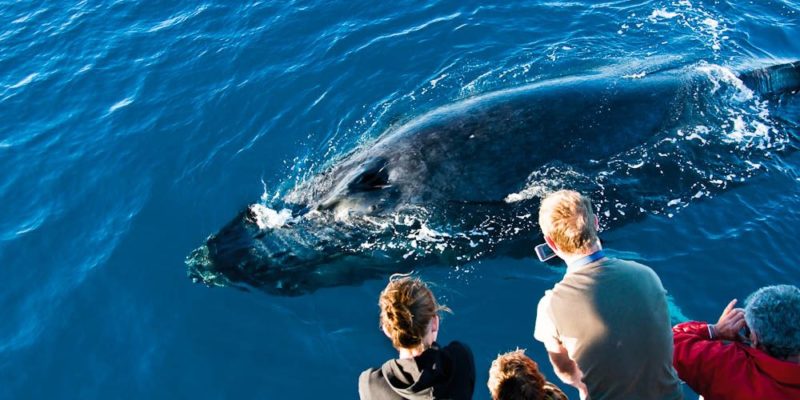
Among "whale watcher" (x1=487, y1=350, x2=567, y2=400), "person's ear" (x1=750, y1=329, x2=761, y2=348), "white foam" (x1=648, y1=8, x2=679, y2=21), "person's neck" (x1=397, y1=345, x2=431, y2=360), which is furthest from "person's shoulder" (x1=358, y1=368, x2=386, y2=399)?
"white foam" (x1=648, y1=8, x2=679, y2=21)

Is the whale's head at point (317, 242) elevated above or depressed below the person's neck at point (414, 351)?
below

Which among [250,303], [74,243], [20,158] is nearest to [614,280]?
[250,303]

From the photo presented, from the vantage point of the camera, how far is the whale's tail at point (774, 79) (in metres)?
11.5

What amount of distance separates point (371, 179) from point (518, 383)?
5090mm

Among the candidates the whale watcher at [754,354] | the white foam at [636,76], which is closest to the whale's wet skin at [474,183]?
the white foam at [636,76]

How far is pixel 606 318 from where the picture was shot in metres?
4.78

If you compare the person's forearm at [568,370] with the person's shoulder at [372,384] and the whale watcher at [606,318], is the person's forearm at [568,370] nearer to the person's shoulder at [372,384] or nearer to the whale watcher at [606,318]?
the whale watcher at [606,318]

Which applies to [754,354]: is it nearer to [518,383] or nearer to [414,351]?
[518,383]

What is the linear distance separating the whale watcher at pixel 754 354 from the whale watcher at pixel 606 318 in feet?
0.84

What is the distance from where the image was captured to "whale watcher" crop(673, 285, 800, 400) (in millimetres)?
4504

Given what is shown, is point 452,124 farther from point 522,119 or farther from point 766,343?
point 766,343

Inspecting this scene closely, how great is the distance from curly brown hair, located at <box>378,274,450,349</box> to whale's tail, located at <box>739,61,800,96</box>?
30.9ft

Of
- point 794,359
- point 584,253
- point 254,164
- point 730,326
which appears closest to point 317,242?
point 254,164

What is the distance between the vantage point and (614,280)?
15.8 ft
